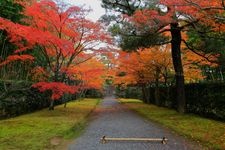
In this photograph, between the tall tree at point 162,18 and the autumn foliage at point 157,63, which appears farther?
the autumn foliage at point 157,63

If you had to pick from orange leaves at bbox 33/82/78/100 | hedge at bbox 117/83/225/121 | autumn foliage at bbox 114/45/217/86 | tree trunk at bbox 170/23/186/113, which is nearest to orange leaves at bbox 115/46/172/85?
autumn foliage at bbox 114/45/217/86

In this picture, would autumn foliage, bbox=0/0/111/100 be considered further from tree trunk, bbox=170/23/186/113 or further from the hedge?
the hedge

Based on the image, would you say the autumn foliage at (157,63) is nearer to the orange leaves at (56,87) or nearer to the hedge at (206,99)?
the hedge at (206,99)

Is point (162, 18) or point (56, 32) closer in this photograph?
point (162, 18)

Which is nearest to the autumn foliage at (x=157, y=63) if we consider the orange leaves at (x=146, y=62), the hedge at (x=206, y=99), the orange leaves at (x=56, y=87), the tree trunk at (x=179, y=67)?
the orange leaves at (x=146, y=62)

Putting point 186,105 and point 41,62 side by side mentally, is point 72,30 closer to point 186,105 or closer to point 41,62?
point 41,62

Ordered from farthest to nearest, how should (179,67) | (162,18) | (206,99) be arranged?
(179,67), (206,99), (162,18)

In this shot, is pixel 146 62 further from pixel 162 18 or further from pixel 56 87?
pixel 162 18

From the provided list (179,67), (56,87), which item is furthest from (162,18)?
(56,87)

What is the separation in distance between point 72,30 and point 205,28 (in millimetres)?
8672

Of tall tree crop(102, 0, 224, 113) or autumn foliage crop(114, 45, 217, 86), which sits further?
autumn foliage crop(114, 45, 217, 86)

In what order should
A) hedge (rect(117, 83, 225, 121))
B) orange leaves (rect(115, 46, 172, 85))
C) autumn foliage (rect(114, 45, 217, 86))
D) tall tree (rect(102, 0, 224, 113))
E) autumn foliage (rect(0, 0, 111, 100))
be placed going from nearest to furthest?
tall tree (rect(102, 0, 224, 113)) → hedge (rect(117, 83, 225, 121)) → autumn foliage (rect(0, 0, 111, 100)) → autumn foliage (rect(114, 45, 217, 86)) → orange leaves (rect(115, 46, 172, 85))

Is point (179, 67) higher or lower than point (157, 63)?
lower

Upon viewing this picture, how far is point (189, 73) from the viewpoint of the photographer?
85.8 feet
